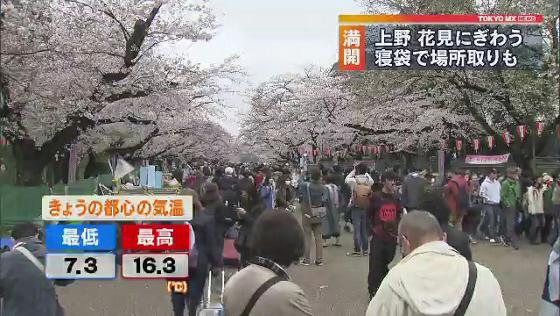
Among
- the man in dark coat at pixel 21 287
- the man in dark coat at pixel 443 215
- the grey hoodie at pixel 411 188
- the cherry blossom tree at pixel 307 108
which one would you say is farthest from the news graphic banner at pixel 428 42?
the cherry blossom tree at pixel 307 108

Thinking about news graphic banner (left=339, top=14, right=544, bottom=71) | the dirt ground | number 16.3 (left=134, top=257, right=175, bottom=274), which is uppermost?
news graphic banner (left=339, top=14, right=544, bottom=71)

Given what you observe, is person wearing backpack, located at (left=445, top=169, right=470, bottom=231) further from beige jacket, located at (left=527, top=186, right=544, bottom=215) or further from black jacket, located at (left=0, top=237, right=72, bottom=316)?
black jacket, located at (left=0, top=237, right=72, bottom=316)

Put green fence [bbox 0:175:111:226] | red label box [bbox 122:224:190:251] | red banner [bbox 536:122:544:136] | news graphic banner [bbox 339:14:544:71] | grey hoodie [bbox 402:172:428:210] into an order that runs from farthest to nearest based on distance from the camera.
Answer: red banner [bbox 536:122:544:136], grey hoodie [bbox 402:172:428:210], news graphic banner [bbox 339:14:544:71], green fence [bbox 0:175:111:226], red label box [bbox 122:224:190:251]

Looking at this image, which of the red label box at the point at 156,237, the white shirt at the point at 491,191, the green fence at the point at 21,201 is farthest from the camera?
the white shirt at the point at 491,191

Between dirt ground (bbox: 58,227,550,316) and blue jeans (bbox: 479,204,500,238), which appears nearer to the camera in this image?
dirt ground (bbox: 58,227,550,316)

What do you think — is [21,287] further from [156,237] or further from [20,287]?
[156,237]

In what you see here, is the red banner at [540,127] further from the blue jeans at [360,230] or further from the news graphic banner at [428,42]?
the news graphic banner at [428,42]

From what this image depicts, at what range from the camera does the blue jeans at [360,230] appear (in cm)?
1070

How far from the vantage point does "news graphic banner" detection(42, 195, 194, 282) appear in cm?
579

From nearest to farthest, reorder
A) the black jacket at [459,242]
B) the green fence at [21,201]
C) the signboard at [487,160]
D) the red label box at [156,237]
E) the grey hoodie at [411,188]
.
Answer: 1. the black jacket at [459,242]
2. the red label box at [156,237]
3. the green fence at [21,201]
4. the grey hoodie at [411,188]
5. the signboard at [487,160]

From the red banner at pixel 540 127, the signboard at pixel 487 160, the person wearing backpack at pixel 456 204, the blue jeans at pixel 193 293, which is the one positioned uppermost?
the red banner at pixel 540 127

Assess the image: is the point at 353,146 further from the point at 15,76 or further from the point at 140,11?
the point at 15,76

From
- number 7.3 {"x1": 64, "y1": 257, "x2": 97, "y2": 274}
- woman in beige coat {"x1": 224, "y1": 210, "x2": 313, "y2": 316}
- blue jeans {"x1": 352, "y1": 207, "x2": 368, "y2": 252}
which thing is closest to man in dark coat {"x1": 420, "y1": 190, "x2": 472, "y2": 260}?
woman in beige coat {"x1": 224, "y1": 210, "x2": 313, "y2": 316}

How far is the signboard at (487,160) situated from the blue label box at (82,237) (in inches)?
713
